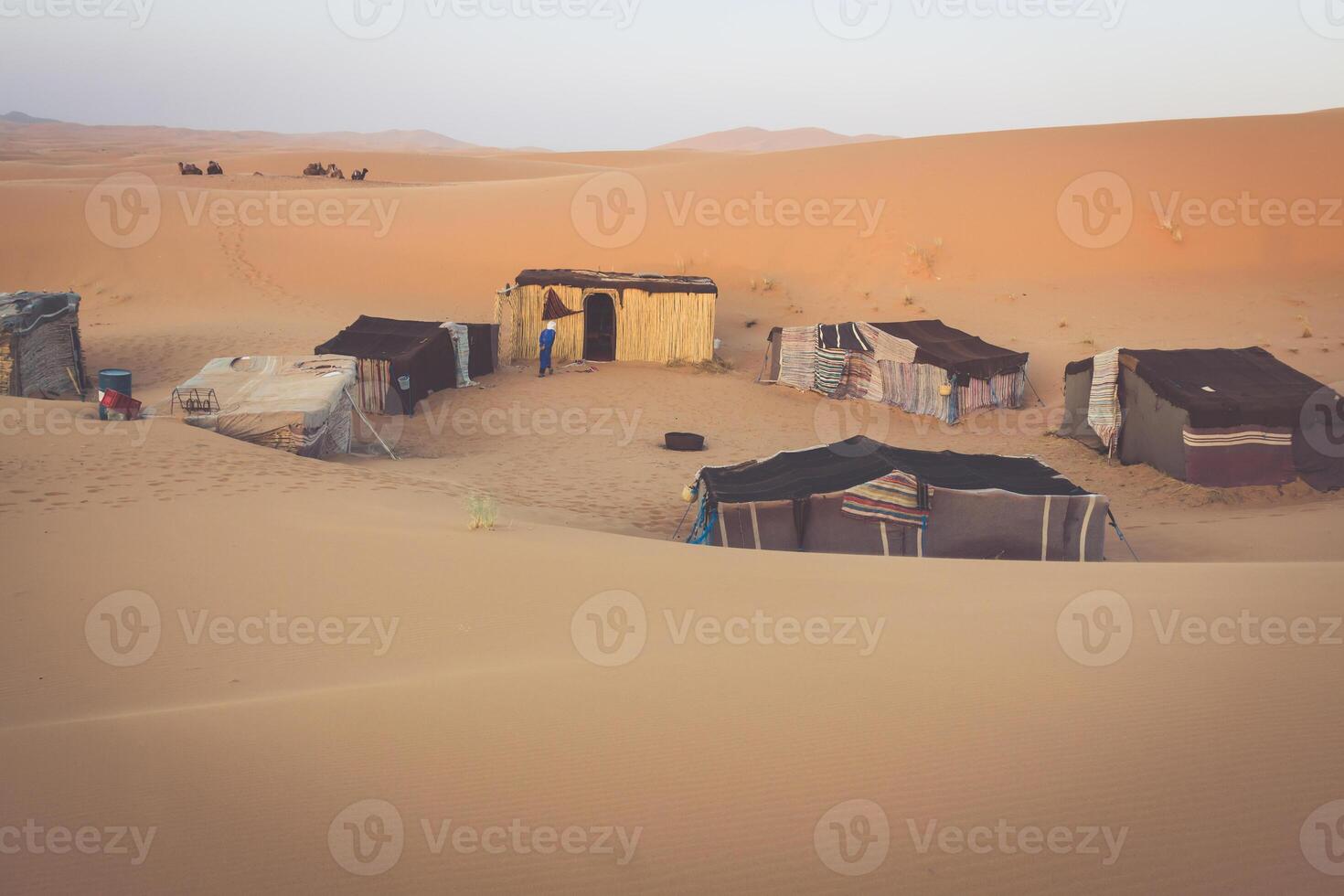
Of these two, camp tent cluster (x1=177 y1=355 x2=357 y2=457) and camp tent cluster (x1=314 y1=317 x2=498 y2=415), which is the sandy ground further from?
camp tent cluster (x1=314 y1=317 x2=498 y2=415)

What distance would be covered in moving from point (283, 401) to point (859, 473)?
8.14 metres

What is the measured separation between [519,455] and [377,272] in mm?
18097

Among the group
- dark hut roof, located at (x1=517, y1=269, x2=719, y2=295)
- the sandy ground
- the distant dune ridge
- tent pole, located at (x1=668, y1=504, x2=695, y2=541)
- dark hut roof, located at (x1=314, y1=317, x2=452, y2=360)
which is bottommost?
tent pole, located at (x1=668, y1=504, x2=695, y2=541)

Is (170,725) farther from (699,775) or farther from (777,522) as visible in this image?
(777,522)

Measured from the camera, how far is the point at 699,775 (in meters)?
4.03

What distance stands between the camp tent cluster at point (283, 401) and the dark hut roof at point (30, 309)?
5.29 meters

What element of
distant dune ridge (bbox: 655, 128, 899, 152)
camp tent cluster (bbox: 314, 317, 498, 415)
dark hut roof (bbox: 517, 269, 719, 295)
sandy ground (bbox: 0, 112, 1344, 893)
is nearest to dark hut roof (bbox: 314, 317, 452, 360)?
camp tent cluster (bbox: 314, 317, 498, 415)

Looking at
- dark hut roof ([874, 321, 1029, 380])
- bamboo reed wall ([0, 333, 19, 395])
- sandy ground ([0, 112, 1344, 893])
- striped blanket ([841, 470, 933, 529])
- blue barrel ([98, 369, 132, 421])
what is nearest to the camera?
sandy ground ([0, 112, 1344, 893])

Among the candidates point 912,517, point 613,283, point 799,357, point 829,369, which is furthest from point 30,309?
point 912,517

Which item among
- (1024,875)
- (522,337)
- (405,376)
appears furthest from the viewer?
(522,337)

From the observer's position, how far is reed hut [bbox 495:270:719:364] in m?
23.4

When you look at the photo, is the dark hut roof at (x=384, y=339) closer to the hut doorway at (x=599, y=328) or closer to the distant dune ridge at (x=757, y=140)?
the hut doorway at (x=599, y=328)

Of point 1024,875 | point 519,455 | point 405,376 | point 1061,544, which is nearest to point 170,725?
point 1024,875

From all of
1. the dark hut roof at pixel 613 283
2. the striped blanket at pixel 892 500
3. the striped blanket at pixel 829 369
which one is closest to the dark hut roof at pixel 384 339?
the dark hut roof at pixel 613 283
